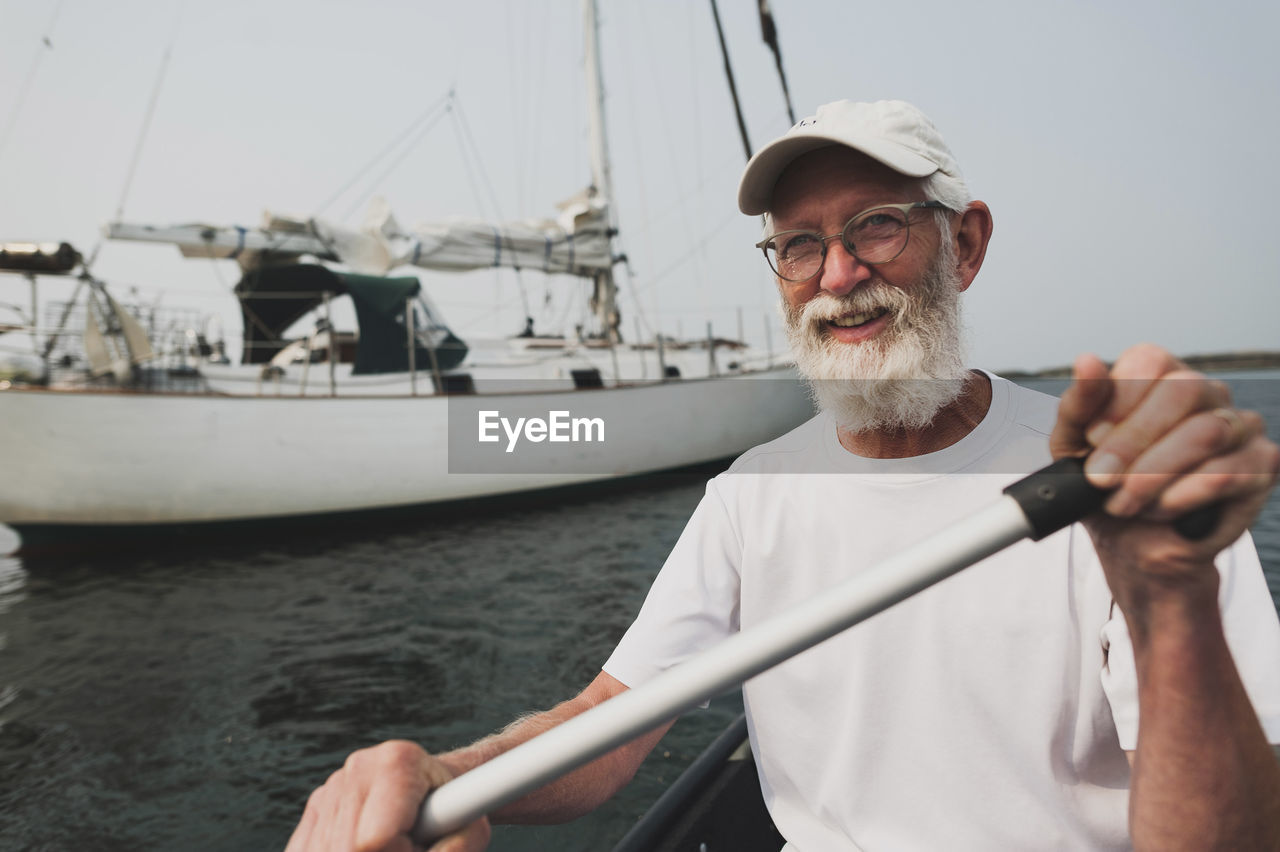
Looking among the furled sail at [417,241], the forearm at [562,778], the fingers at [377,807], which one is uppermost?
the furled sail at [417,241]

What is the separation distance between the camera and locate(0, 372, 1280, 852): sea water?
12.9 ft

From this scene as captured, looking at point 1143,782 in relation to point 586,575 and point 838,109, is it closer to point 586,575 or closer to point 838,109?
point 838,109

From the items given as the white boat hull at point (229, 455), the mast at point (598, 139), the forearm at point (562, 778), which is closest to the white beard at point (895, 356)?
the forearm at point (562, 778)

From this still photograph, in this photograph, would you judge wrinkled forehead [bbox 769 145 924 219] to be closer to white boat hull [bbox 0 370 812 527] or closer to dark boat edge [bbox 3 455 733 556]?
white boat hull [bbox 0 370 812 527]

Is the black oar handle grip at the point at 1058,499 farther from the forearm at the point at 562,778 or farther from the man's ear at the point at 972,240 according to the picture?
the man's ear at the point at 972,240

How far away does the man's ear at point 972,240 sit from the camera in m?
1.60

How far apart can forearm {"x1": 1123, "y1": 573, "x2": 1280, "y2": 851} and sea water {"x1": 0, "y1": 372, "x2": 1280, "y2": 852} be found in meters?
1.73

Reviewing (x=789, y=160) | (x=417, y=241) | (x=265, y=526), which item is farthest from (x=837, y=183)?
(x=417, y=241)

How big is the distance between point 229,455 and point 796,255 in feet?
35.3

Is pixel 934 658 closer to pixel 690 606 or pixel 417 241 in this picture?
pixel 690 606

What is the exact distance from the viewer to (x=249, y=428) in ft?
32.8

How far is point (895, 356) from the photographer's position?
150 centimetres

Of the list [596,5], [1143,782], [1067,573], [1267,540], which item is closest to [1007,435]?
[1067,573]

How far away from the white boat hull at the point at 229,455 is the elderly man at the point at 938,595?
6847 mm
